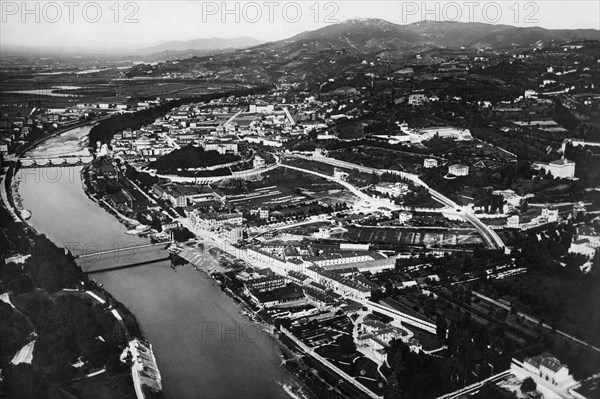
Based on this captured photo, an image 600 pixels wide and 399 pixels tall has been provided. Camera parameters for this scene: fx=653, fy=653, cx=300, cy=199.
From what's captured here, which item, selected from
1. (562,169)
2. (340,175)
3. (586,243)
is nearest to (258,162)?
(340,175)

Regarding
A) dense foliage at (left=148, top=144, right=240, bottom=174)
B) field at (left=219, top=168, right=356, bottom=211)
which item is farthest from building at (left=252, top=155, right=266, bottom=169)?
field at (left=219, top=168, right=356, bottom=211)

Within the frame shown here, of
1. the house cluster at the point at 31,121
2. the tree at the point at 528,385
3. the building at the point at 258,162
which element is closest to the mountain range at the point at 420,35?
the house cluster at the point at 31,121

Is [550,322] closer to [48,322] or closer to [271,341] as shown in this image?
[271,341]

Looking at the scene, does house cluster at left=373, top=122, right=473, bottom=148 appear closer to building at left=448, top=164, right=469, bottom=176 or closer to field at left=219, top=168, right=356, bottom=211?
building at left=448, top=164, right=469, bottom=176

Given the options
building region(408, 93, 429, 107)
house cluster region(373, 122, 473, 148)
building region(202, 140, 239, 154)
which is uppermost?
building region(408, 93, 429, 107)

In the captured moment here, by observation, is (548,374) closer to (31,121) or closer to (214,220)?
(214,220)

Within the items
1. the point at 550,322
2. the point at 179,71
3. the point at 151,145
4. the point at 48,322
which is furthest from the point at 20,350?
the point at 179,71
